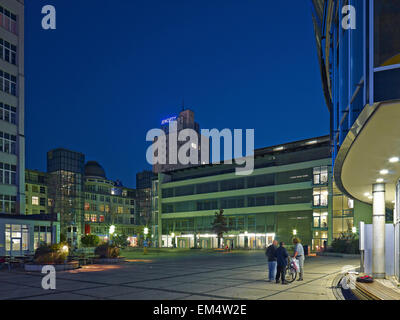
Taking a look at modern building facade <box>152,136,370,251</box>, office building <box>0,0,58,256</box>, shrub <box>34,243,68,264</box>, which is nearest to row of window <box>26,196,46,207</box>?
modern building facade <box>152,136,370,251</box>

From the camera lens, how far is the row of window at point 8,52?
153ft

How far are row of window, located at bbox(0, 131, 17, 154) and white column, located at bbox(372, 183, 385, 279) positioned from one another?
42.3 meters

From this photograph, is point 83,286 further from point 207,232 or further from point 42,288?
point 207,232

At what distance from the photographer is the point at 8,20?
47.7 metres

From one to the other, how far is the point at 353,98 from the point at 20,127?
1854 inches

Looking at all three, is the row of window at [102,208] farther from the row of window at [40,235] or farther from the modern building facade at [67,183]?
the row of window at [40,235]

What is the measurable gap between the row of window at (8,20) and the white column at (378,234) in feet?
155

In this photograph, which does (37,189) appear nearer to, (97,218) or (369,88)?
(97,218)

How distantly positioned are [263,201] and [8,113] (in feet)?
143

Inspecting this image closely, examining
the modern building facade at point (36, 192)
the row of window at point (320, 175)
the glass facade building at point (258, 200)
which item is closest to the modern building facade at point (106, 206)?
the modern building facade at point (36, 192)

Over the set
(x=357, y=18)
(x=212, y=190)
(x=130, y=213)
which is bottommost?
(x=130, y=213)

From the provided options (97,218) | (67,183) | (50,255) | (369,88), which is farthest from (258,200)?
(369,88)

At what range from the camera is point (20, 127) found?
4816cm

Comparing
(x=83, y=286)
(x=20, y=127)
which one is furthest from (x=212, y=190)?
(x=83, y=286)
